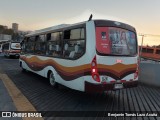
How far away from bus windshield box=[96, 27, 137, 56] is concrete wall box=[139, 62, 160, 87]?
4101 mm

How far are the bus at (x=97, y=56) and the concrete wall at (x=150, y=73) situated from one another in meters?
4.01

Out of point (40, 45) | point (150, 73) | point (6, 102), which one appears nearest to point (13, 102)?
point (6, 102)

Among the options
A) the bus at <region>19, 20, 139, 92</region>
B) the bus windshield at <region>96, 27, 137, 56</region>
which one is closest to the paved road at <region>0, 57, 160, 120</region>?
the bus at <region>19, 20, 139, 92</region>

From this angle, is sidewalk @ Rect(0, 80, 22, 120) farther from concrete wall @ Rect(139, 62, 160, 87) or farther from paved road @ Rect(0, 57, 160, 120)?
concrete wall @ Rect(139, 62, 160, 87)

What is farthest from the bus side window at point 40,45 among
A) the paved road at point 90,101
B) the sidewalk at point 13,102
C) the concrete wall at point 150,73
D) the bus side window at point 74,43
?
the concrete wall at point 150,73

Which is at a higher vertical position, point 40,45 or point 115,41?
point 115,41

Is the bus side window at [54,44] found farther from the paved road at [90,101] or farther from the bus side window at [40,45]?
the paved road at [90,101]

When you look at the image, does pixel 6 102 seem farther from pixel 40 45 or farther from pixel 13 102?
Answer: pixel 40 45

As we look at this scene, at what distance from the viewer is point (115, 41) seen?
7918 mm

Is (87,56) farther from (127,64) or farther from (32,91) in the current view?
(32,91)

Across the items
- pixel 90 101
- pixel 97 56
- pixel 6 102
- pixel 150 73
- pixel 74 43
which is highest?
pixel 74 43

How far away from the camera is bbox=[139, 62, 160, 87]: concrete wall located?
12281mm

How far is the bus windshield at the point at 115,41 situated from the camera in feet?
25.0

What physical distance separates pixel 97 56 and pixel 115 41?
0.92 meters
